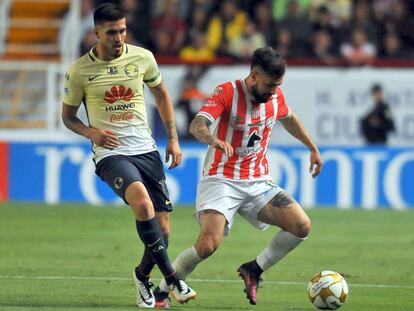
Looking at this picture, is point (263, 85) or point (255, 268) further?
point (255, 268)

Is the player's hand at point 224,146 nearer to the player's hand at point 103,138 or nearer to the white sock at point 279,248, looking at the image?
the player's hand at point 103,138

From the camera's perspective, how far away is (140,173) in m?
9.61

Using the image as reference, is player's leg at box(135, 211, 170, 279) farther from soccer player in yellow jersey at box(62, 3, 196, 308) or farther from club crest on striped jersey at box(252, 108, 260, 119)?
club crest on striped jersey at box(252, 108, 260, 119)

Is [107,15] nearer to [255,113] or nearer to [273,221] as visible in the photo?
[255,113]

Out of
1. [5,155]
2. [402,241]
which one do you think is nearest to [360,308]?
[402,241]

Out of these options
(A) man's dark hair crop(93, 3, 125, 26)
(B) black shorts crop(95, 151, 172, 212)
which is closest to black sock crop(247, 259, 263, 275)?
(B) black shorts crop(95, 151, 172, 212)

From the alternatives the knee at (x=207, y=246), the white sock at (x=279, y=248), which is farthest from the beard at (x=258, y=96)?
the knee at (x=207, y=246)

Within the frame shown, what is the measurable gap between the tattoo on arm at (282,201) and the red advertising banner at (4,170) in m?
10.4

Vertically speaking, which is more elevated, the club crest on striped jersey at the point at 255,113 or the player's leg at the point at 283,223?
the club crest on striped jersey at the point at 255,113

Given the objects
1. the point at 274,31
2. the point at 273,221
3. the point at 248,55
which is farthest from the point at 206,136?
the point at 274,31

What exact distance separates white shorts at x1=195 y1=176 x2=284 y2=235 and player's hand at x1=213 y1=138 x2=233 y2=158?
66 cm

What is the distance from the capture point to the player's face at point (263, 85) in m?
9.45

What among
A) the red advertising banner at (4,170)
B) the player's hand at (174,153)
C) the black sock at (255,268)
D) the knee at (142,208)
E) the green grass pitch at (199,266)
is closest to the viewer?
the knee at (142,208)

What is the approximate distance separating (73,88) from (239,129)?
4.41ft
